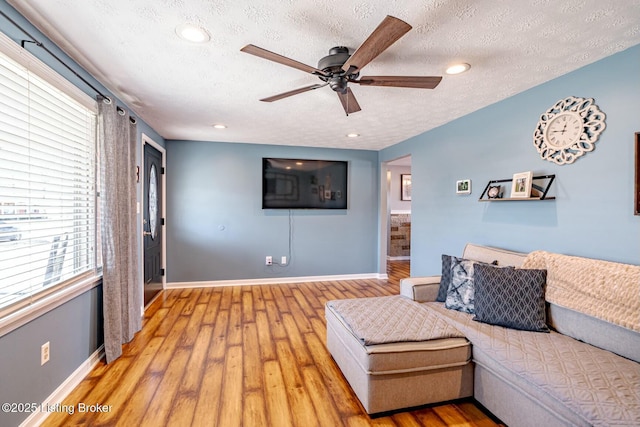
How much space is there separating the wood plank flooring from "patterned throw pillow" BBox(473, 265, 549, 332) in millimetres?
615

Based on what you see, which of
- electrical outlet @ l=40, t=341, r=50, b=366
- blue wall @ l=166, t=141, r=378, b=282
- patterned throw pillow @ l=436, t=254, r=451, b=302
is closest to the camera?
electrical outlet @ l=40, t=341, r=50, b=366

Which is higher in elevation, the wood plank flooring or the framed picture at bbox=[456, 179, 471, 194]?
the framed picture at bbox=[456, 179, 471, 194]

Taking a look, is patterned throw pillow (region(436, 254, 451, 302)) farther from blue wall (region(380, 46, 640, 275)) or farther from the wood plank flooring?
the wood plank flooring

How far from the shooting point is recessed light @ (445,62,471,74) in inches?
82.5

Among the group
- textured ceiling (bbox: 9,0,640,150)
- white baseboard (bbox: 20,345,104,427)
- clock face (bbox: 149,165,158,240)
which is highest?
textured ceiling (bbox: 9,0,640,150)

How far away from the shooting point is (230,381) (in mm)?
2148

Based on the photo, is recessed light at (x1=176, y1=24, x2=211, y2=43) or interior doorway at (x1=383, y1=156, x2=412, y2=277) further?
interior doorway at (x1=383, y1=156, x2=412, y2=277)

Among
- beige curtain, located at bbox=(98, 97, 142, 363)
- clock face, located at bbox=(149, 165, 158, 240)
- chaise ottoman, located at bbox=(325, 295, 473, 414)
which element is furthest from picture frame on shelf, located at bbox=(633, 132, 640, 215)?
clock face, located at bbox=(149, 165, 158, 240)

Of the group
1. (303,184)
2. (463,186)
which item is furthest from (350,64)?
(303,184)

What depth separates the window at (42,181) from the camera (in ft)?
4.87

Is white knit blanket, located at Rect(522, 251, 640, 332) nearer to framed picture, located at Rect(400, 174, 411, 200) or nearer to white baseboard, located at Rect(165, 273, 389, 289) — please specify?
white baseboard, located at Rect(165, 273, 389, 289)

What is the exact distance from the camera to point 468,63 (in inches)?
81.6

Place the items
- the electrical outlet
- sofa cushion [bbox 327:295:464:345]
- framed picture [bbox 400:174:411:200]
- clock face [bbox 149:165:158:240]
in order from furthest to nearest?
framed picture [bbox 400:174:411:200] < clock face [bbox 149:165:158:240] < sofa cushion [bbox 327:295:464:345] < the electrical outlet

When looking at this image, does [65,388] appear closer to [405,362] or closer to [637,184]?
[405,362]
